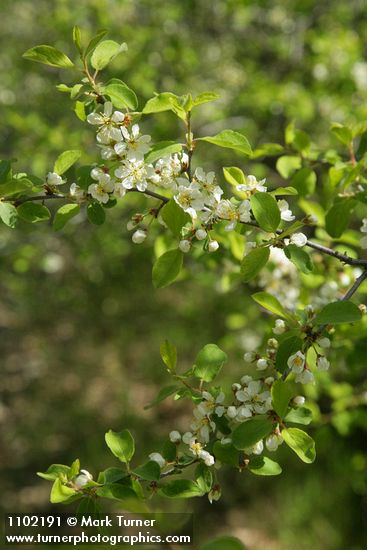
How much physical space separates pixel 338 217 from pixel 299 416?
628 millimetres

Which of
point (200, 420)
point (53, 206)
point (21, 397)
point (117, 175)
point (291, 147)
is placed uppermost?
point (117, 175)

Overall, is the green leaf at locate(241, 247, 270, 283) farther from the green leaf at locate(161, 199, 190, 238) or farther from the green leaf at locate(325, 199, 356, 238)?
the green leaf at locate(325, 199, 356, 238)

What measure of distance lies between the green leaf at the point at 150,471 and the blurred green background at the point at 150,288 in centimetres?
135

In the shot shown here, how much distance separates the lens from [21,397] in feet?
19.3

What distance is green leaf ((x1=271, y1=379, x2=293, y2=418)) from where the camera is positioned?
118 cm

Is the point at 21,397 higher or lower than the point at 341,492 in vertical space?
lower

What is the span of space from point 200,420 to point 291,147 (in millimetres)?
1159

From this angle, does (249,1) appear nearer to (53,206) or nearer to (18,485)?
(53,206)

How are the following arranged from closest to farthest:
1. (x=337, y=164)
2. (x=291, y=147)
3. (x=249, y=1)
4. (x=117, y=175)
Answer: (x=117, y=175) < (x=337, y=164) < (x=291, y=147) < (x=249, y=1)

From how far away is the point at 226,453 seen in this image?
4.03 ft

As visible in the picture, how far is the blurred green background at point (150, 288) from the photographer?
3.90 meters

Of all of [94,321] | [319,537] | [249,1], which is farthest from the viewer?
[94,321]

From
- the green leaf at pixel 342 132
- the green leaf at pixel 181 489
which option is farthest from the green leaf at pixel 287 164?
the green leaf at pixel 181 489

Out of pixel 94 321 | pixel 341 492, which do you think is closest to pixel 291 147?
pixel 341 492
